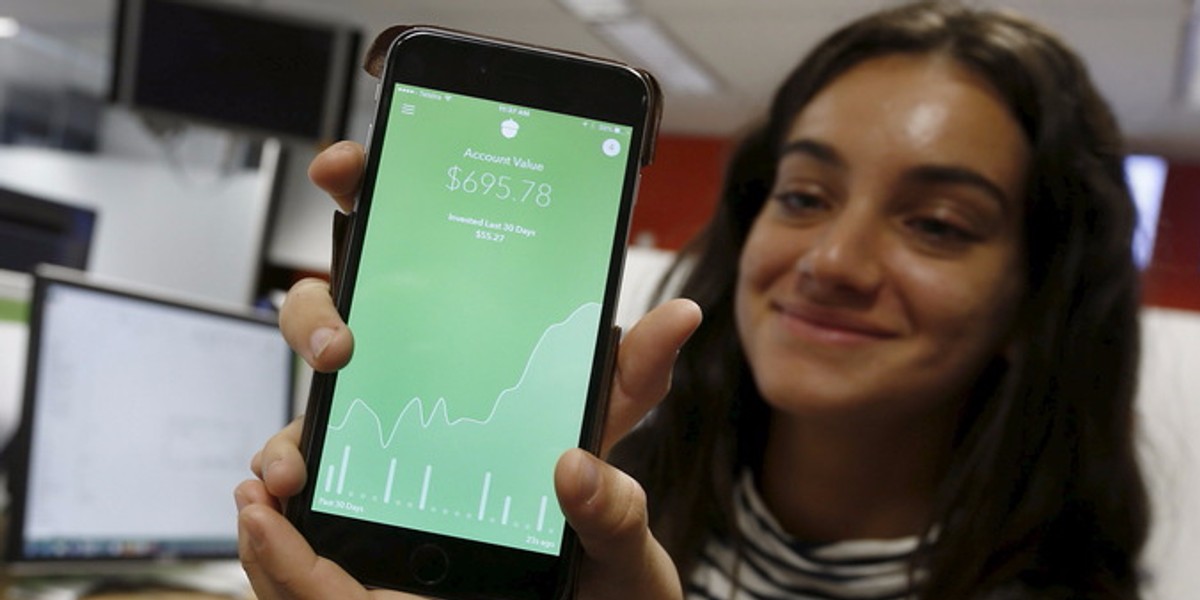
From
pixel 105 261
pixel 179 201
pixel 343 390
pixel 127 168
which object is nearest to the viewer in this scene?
pixel 343 390

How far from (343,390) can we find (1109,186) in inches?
28.7

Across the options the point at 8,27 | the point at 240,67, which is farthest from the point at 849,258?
the point at 8,27

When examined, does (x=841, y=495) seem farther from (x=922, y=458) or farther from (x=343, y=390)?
(x=343, y=390)

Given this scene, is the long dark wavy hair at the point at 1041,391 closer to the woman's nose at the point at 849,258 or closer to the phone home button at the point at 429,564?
the woman's nose at the point at 849,258

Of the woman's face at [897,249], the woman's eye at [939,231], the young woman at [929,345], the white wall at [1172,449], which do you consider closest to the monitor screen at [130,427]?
the young woman at [929,345]

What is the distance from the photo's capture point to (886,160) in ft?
2.70

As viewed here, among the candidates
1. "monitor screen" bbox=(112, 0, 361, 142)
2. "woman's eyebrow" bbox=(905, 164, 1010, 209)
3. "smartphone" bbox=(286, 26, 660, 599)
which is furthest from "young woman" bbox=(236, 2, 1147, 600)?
"monitor screen" bbox=(112, 0, 361, 142)

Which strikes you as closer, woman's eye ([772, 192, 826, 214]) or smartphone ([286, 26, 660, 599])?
smartphone ([286, 26, 660, 599])

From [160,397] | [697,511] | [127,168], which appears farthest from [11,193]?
[127,168]

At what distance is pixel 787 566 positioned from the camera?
90cm

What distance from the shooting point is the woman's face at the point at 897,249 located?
0.81 metres

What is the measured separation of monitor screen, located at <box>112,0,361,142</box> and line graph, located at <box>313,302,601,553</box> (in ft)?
7.03

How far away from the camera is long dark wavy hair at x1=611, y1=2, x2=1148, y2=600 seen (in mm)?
844

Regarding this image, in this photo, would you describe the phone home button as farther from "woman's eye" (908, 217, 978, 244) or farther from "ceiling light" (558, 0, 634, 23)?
"ceiling light" (558, 0, 634, 23)
